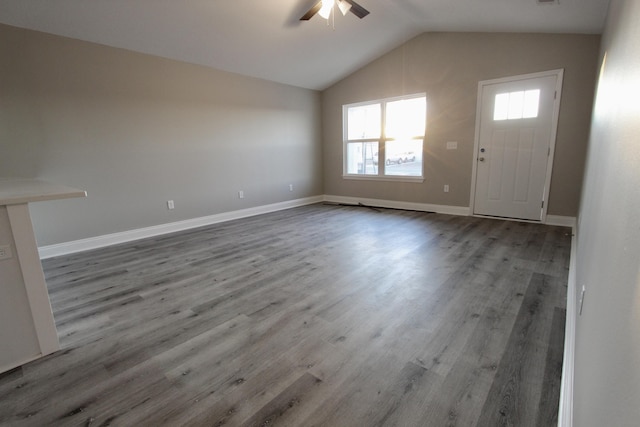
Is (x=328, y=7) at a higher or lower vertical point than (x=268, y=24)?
lower

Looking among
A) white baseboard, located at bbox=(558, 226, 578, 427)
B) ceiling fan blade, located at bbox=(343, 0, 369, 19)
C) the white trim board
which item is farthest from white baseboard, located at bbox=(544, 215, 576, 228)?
ceiling fan blade, located at bbox=(343, 0, 369, 19)

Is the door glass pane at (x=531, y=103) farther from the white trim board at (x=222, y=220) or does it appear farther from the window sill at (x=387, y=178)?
the window sill at (x=387, y=178)

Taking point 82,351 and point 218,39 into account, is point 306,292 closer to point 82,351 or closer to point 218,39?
point 82,351

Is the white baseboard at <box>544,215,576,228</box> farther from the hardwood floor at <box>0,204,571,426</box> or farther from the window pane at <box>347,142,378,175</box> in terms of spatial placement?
the window pane at <box>347,142,378,175</box>

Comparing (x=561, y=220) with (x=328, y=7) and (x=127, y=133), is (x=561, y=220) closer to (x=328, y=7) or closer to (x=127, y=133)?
(x=328, y=7)

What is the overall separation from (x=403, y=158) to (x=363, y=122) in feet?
3.80

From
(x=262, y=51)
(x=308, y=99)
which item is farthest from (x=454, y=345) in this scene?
(x=308, y=99)

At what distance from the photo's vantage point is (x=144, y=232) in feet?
13.4

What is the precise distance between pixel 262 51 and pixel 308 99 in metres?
1.87

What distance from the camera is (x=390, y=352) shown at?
→ 1.64 m

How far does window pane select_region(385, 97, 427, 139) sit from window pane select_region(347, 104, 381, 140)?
25 cm

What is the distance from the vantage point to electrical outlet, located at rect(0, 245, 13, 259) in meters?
1.54

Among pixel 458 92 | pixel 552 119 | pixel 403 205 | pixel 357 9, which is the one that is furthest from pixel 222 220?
pixel 552 119

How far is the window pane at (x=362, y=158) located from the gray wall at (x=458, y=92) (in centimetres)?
24
